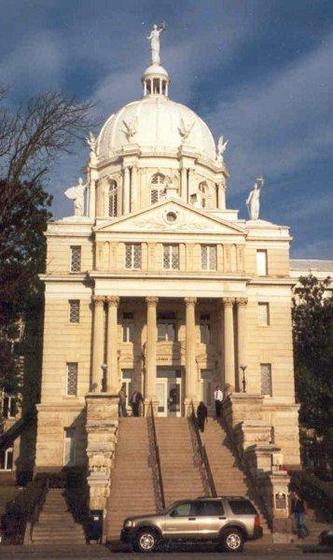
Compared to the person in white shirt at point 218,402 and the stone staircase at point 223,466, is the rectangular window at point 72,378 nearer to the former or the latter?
the person in white shirt at point 218,402

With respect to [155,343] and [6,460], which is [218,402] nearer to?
[155,343]

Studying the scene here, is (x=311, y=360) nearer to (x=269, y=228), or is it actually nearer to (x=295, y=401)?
(x=295, y=401)

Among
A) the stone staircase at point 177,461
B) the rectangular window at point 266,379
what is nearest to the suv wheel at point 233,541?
the stone staircase at point 177,461

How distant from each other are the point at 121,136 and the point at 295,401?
26711 mm

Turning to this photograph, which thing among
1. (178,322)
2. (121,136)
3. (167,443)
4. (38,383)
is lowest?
(167,443)

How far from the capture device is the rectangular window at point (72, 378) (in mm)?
46166

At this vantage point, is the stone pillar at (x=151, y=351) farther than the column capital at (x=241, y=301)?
No

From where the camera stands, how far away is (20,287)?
27281 millimetres

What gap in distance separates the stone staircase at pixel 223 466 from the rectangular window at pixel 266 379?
673 centimetres

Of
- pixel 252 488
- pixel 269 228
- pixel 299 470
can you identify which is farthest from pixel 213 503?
pixel 269 228

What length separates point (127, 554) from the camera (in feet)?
74.8

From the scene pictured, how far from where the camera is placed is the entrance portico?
45.4 m

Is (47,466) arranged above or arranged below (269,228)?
below

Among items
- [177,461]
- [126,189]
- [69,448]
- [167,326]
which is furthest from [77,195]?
[177,461]
